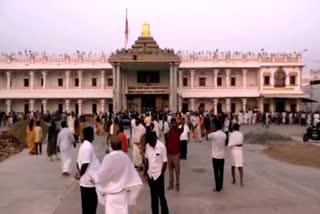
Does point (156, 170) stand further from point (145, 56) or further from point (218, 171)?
point (145, 56)

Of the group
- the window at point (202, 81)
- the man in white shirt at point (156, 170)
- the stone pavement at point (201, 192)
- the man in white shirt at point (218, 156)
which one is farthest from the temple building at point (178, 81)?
the man in white shirt at point (156, 170)

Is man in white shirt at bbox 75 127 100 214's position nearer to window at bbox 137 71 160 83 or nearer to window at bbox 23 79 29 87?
window at bbox 137 71 160 83

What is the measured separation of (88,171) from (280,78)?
46.3 metres

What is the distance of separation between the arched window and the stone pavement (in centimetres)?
3655

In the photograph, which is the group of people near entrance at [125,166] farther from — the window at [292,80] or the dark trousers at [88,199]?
the window at [292,80]

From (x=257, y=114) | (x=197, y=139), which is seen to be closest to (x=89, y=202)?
(x=197, y=139)

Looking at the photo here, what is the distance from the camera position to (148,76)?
4944 cm

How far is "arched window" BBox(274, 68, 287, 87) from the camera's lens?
50812 mm

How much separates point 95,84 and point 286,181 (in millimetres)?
41425

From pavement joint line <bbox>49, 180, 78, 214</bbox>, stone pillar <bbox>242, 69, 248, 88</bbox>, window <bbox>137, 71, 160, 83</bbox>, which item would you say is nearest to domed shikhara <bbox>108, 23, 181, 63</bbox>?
window <bbox>137, 71, 160, 83</bbox>

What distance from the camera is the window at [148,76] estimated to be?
49219 millimetres

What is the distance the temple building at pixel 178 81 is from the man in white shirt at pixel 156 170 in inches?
1606

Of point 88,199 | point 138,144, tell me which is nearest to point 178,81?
point 138,144

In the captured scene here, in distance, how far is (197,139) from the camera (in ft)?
84.2
